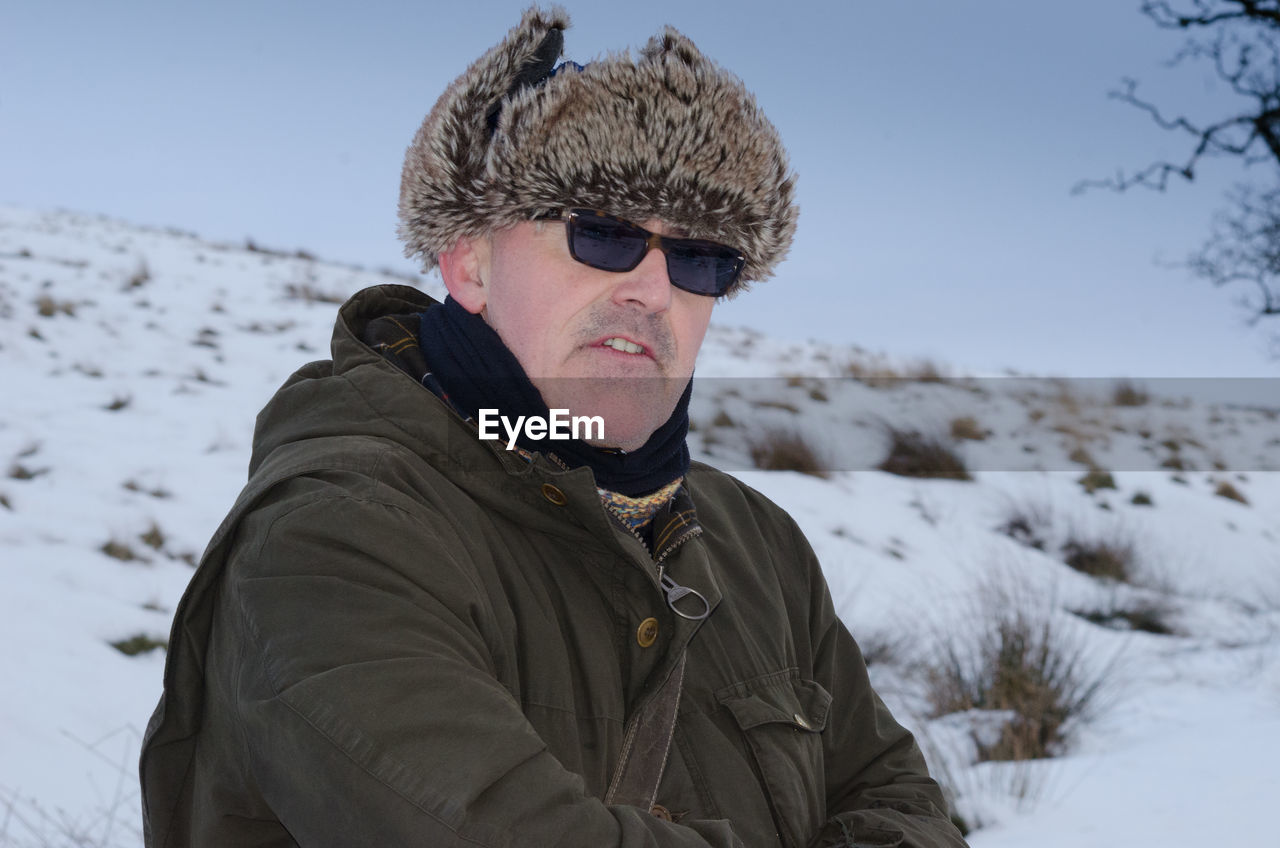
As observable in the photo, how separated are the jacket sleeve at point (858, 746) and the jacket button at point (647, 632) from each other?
22.2 inches

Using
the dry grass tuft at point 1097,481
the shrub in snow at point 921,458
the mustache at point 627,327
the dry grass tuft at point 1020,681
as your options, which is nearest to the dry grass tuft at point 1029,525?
the shrub in snow at point 921,458

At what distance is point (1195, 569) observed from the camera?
28.7 feet

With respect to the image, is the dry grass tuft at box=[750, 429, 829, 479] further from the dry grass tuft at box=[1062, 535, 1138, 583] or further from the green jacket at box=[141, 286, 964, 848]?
the green jacket at box=[141, 286, 964, 848]

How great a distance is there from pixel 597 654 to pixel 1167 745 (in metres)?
4.13

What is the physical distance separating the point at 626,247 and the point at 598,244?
55 millimetres

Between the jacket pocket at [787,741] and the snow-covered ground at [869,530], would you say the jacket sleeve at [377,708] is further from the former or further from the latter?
the snow-covered ground at [869,530]

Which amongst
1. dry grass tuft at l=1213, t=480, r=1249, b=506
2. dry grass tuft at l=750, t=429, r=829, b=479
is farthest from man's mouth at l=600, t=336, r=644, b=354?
dry grass tuft at l=1213, t=480, r=1249, b=506

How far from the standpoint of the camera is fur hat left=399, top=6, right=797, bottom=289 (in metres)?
2.05

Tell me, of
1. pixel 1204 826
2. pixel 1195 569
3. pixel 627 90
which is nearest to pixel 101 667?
pixel 627 90

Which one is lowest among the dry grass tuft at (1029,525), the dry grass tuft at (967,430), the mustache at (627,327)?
the dry grass tuft at (1029,525)

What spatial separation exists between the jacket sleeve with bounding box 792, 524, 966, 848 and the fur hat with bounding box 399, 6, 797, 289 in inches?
32.1

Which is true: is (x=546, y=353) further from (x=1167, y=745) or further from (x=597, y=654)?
(x=1167, y=745)

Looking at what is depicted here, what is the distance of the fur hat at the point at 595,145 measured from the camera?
6.72 feet

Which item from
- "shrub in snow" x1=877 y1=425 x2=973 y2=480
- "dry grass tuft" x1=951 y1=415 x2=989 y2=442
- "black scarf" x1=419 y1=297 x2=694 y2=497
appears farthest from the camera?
"dry grass tuft" x1=951 y1=415 x2=989 y2=442
